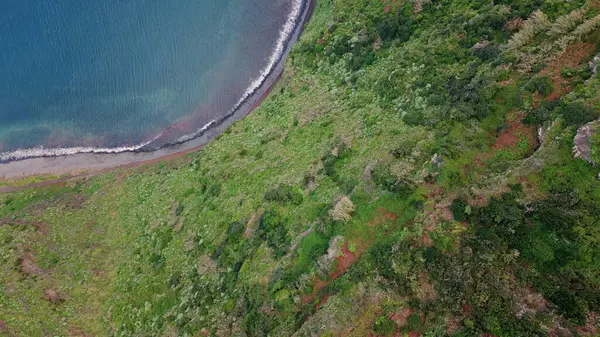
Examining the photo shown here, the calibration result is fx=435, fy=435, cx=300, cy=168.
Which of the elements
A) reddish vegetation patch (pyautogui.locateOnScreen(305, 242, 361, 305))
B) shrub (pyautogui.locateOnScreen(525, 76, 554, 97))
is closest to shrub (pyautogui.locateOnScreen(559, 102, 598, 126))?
shrub (pyautogui.locateOnScreen(525, 76, 554, 97))

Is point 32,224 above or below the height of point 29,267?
Result: above

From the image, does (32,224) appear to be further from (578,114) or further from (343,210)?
(578,114)

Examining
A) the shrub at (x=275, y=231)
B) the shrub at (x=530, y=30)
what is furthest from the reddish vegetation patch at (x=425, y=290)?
the shrub at (x=530, y=30)

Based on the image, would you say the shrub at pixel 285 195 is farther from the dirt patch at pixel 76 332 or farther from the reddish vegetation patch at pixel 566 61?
the dirt patch at pixel 76 332

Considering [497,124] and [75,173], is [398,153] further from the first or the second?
[75,173]

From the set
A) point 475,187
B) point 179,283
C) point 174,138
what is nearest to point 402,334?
point 475,187

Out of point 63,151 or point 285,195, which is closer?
point 285,195

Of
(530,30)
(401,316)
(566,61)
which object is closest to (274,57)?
(530,30)
